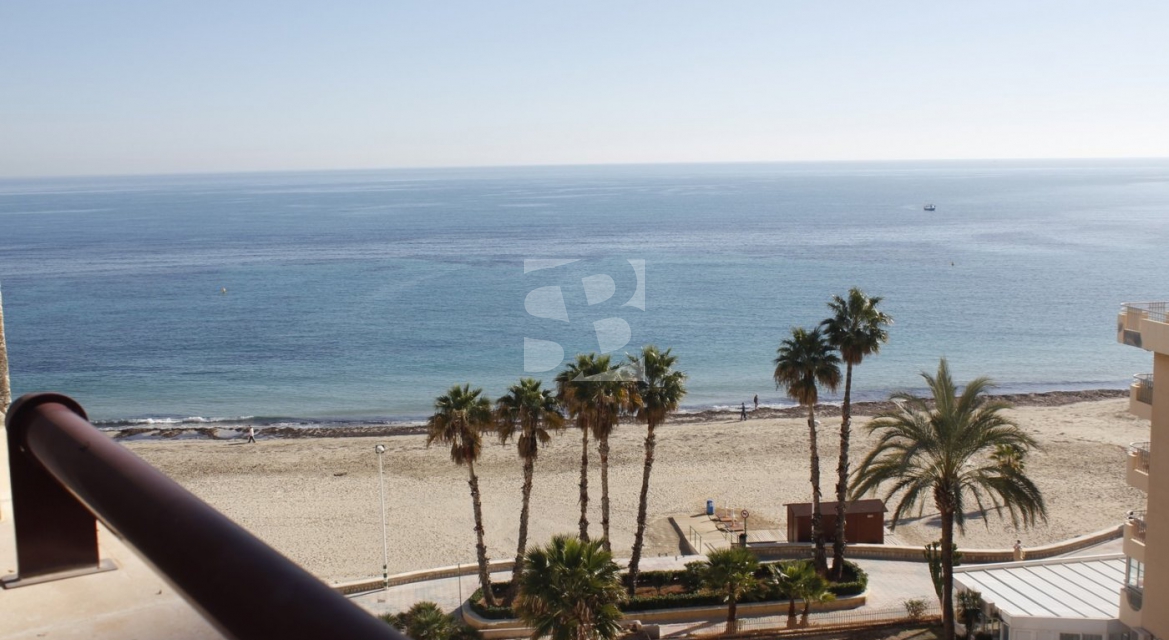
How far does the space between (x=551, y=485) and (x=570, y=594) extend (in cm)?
1834

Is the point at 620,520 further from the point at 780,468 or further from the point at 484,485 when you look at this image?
the point at 780,468

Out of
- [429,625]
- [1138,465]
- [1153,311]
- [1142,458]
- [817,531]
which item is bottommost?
[817,531]

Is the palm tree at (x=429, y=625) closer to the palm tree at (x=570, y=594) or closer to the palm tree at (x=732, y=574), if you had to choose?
the palm tree at (x=570, y=594)

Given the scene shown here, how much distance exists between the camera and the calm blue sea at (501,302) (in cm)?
5428

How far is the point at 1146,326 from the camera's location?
1507cm

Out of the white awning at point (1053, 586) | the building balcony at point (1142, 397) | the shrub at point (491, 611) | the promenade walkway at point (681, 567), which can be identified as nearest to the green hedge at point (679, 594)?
the shrub at point (491, 611)

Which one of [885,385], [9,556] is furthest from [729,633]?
[885,385]

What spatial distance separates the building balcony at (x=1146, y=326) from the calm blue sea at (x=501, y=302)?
33849mm

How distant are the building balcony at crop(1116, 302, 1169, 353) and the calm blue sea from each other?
111 ft

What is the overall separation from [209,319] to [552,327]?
24788mm

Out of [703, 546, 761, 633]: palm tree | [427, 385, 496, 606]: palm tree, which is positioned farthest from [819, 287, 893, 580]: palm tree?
[427, 385, 496, 606]: palm tree

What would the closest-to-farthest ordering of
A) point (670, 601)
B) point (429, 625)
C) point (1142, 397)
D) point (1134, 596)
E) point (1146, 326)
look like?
point (1146, 326) → point (1142, 397) → point (1134, 596) → point (429, 625) → point (670, 601)

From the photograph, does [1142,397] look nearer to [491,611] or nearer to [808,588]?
[808,588]

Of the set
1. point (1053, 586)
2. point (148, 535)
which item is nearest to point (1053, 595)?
point (1053, 586)
